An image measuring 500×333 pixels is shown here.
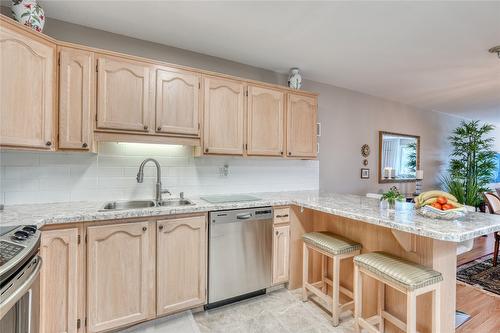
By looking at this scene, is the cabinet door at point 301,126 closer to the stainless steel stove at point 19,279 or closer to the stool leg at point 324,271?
the stool leg at point 324,271

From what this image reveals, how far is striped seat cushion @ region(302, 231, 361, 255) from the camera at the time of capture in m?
2.03

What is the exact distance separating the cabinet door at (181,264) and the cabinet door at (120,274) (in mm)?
69

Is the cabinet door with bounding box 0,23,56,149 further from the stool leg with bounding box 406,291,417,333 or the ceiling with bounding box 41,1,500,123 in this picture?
the stool leg with bounding box 406,291,417,333

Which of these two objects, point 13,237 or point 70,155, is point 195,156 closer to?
point 70,155

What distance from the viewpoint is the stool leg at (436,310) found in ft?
4.88

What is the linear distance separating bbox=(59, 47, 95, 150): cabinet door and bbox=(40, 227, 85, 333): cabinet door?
0.71m

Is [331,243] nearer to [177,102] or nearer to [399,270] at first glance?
[399,270]

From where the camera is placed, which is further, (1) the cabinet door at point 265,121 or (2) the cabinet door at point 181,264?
(1) the cabinet door at point 265,121

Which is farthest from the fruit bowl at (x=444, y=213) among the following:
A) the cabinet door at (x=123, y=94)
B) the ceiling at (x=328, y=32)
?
the cabinet door at (x=123, y=94)

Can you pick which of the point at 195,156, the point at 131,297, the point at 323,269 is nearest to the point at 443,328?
the point at 323,269

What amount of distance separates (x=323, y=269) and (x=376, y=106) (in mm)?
3100

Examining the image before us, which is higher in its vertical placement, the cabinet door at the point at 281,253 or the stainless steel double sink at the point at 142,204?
the stainless steel double sink at the point at 142,204

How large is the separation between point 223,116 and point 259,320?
190 centimetres

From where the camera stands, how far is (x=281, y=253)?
8.23 feet
